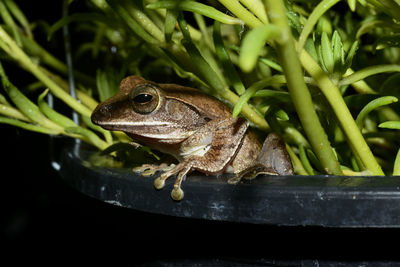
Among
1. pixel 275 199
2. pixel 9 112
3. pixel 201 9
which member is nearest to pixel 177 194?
pixel 275 199

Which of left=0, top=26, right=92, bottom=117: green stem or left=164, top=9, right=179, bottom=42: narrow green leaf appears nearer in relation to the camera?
left=164, top=9, right=179, bottom=42: narrow green leaf

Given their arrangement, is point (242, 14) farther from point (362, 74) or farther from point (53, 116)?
point (53, 116)

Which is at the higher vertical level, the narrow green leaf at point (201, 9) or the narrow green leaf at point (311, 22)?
the narrow green leaf at point (201, 9)

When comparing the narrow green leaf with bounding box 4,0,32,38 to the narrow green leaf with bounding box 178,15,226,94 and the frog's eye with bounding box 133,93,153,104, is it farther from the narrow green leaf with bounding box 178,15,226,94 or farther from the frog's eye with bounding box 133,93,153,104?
the narrow green leaf with bounding box 178,15,226,94

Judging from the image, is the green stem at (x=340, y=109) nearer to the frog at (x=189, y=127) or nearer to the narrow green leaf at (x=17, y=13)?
the frog at (x=189, y=127)

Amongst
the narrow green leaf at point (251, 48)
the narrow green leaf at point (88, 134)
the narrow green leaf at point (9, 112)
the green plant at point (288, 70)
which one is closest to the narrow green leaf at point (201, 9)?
the green plant at point (288, 70)

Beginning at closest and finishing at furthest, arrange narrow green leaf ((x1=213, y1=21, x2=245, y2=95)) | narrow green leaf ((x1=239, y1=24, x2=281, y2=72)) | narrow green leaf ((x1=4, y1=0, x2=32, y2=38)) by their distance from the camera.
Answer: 1. narrow green leaf ((x1=239, y1=24, x2=281, y2=72))
2. narrow green leaf ((x1=213, y1=21, x2=245, y2=95))
3. narrow green leaf ((x1=4, y1=0, x2=32, y2=38))

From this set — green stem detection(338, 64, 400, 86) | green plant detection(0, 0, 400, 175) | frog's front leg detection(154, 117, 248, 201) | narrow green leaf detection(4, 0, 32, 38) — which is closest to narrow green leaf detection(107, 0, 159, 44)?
green plant detection(0, 0, 400, 175)
